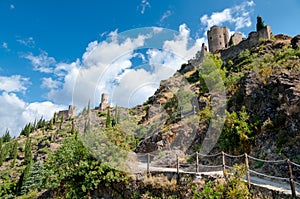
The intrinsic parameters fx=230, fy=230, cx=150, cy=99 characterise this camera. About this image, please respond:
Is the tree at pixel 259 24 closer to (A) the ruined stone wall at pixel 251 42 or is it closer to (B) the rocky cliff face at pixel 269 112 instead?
(A) the ruined stone wall at pixel 251 42

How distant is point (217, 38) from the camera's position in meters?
42.7

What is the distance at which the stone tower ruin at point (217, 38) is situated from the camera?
42328 mm

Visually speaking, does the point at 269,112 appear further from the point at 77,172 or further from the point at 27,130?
the point at 27,130

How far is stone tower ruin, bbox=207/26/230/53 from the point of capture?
4233 centimetres

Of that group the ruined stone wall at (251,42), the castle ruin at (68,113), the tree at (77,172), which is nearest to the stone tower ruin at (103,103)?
the castle ruin at (68,113)

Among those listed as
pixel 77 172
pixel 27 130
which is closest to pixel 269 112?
pixel 77 172

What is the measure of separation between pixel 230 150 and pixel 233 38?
34.0 meters

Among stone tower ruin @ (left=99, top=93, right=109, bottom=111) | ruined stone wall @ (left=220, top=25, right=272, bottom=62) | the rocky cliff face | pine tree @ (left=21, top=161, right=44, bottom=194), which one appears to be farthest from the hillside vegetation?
stone tower ruin @ (left=99, top=93, right=109, bottom=111)

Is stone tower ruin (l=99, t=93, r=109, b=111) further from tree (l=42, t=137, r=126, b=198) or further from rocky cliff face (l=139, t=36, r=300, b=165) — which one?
tree (l=42, t=137, r=126, b=198)

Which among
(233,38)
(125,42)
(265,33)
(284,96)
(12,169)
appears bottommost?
(12,169)

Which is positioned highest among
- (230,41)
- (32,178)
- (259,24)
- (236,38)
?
(236,38)

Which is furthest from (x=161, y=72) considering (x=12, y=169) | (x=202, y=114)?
(x=12, y=169)

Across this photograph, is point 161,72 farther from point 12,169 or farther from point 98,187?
point 12,169

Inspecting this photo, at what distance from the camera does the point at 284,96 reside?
11070mm
